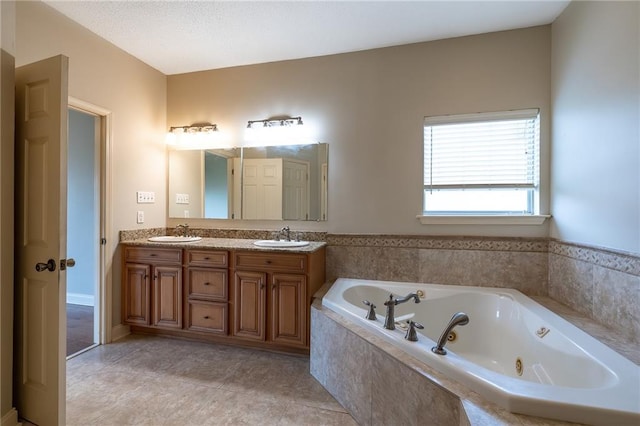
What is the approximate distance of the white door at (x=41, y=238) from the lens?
1541 millimetres

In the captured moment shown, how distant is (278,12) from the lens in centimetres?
222

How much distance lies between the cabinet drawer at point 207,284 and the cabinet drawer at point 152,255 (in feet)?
0.60

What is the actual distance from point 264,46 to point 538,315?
9.38ft

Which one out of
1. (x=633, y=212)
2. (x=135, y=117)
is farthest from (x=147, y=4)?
(x=633, y=212)

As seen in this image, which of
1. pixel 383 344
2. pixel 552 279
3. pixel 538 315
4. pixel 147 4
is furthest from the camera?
pixel 552 279

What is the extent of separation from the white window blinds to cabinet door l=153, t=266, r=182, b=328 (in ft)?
7.50

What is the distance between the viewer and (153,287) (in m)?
2.72

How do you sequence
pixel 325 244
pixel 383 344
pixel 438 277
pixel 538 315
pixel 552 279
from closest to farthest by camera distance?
pixel 383 344 → pixel 538 315 → pixel 552 279 → pixel 438 277 → pixel 325 244

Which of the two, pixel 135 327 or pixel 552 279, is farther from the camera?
pixel 135 327

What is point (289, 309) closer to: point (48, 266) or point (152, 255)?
point (152, 255)

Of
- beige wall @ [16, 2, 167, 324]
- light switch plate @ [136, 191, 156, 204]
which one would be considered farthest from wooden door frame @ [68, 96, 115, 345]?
light switch plate @ [136, 191, 156, 204]

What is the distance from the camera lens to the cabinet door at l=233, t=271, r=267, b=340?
2455 mm

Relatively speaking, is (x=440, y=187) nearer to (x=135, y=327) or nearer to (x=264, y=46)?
(x=264, y=46)

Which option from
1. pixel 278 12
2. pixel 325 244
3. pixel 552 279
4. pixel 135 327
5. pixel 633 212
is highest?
pixel 278 12
